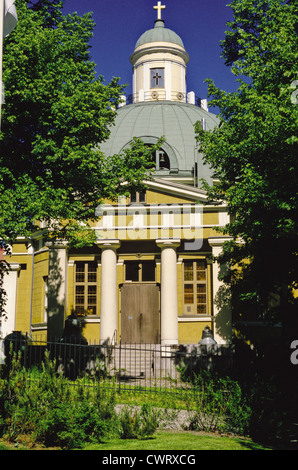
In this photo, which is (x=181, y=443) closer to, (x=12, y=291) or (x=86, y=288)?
(x=86, y=288)

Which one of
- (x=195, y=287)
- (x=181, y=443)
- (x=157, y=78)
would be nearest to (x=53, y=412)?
(x=181, y=443)

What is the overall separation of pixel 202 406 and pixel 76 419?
3231mm

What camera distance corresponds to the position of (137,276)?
2655 cm

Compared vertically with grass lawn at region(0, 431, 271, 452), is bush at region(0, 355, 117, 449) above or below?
above

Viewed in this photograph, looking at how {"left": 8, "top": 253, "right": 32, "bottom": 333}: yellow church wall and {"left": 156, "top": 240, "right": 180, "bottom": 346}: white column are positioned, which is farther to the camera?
{"left": 8, "top": 253, "right": 32, "bottom": 333}: yellow church wall

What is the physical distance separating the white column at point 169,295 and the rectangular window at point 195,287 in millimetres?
2069

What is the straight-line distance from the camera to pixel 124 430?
30.7 ft

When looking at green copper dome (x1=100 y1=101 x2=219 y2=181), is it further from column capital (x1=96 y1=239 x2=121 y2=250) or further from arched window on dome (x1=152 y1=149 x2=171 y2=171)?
column capital (x1=96 y1=239 x2=121 y2=250)

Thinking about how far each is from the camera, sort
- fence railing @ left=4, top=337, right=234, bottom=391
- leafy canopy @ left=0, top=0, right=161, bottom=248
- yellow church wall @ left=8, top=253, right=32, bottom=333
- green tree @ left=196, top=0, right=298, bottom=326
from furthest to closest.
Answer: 1. yellow church wall @ left=8, top=253, right=32, bottom=333
2. fence railing @ left=4, top=337, right=234, bottom=391
3. leafy canopy @ left=0, top=0, right=161, bottom=248
4. green tree @ left=196, top=0, right=298, bottom=326

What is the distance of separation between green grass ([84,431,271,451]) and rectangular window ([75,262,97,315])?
53.9 ft

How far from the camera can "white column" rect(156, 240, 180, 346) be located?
2336 cm

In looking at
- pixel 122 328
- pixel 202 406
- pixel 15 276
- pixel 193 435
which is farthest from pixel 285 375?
pixel 15 276

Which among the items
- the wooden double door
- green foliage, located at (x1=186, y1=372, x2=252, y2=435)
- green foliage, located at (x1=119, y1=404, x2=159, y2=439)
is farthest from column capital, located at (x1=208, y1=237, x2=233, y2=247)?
green foliage, located at (x1=119, y1=404, x2=159, y2=439)

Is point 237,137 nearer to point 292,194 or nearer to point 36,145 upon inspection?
point 292,194
